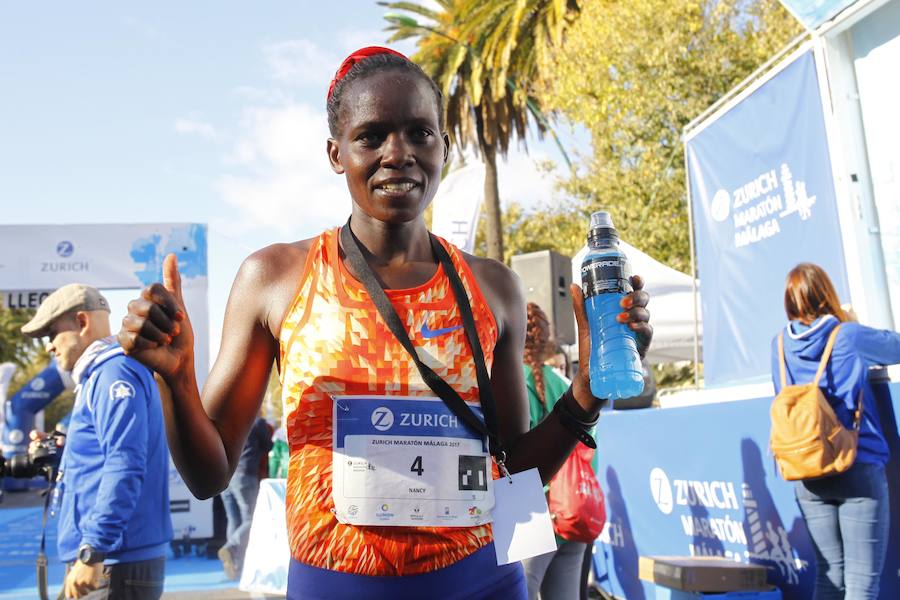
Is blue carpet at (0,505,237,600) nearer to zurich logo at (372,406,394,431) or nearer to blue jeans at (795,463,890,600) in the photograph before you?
blue jeans at (795,463,890,600)

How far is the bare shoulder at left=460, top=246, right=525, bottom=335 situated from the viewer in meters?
1.95

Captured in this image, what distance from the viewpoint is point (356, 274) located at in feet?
5.81

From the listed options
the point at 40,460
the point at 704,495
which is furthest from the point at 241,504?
the point at 704,495

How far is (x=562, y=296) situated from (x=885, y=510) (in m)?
4.76

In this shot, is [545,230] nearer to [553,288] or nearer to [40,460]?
[553,288]

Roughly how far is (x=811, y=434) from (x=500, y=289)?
8.91 ft

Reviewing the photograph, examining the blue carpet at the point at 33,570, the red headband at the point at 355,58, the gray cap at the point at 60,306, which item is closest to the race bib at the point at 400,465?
the red headband at the point at 355,58

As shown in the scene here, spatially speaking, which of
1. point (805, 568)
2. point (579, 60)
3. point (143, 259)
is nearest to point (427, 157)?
point (805, 568)

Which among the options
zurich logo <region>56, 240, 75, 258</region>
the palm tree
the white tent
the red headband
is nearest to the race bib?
A: the red headband

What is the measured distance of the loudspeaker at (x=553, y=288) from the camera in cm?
845

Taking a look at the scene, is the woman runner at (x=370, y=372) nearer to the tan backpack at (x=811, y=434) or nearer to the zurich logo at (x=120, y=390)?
the zurich logo at (x=120, y=390)

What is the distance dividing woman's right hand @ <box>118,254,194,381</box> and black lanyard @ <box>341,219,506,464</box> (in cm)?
40

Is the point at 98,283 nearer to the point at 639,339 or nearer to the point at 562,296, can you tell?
the point at 562,296

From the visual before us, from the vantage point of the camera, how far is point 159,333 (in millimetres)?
1402
